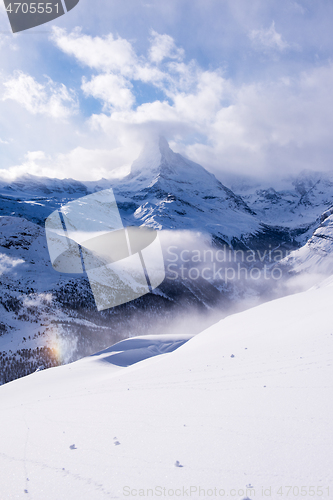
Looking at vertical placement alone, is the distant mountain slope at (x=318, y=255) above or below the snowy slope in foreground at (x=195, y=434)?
below

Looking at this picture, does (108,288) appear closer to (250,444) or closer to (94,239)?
(250,444)

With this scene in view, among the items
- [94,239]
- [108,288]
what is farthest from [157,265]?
[108,288]

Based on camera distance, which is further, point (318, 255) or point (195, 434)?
point (318, 255)

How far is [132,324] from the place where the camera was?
60969 millimetres

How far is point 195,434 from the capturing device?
3047mm

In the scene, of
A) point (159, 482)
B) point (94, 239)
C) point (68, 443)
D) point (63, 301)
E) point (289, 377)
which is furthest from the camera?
point (94, 239)

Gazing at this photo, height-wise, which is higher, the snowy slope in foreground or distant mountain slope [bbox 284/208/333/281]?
the snowy slope in foreground

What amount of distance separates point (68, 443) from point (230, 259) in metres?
200

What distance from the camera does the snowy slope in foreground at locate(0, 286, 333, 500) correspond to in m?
2.29

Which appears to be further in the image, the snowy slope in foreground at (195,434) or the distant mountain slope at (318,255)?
the distant mountain slope at (318,255)

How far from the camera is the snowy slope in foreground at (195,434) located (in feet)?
7.51

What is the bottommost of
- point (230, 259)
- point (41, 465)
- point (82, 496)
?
point (230, 259)

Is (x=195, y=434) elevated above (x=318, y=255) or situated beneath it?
elevated above

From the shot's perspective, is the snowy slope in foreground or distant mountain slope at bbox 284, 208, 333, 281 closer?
the snowy slope in foreground
